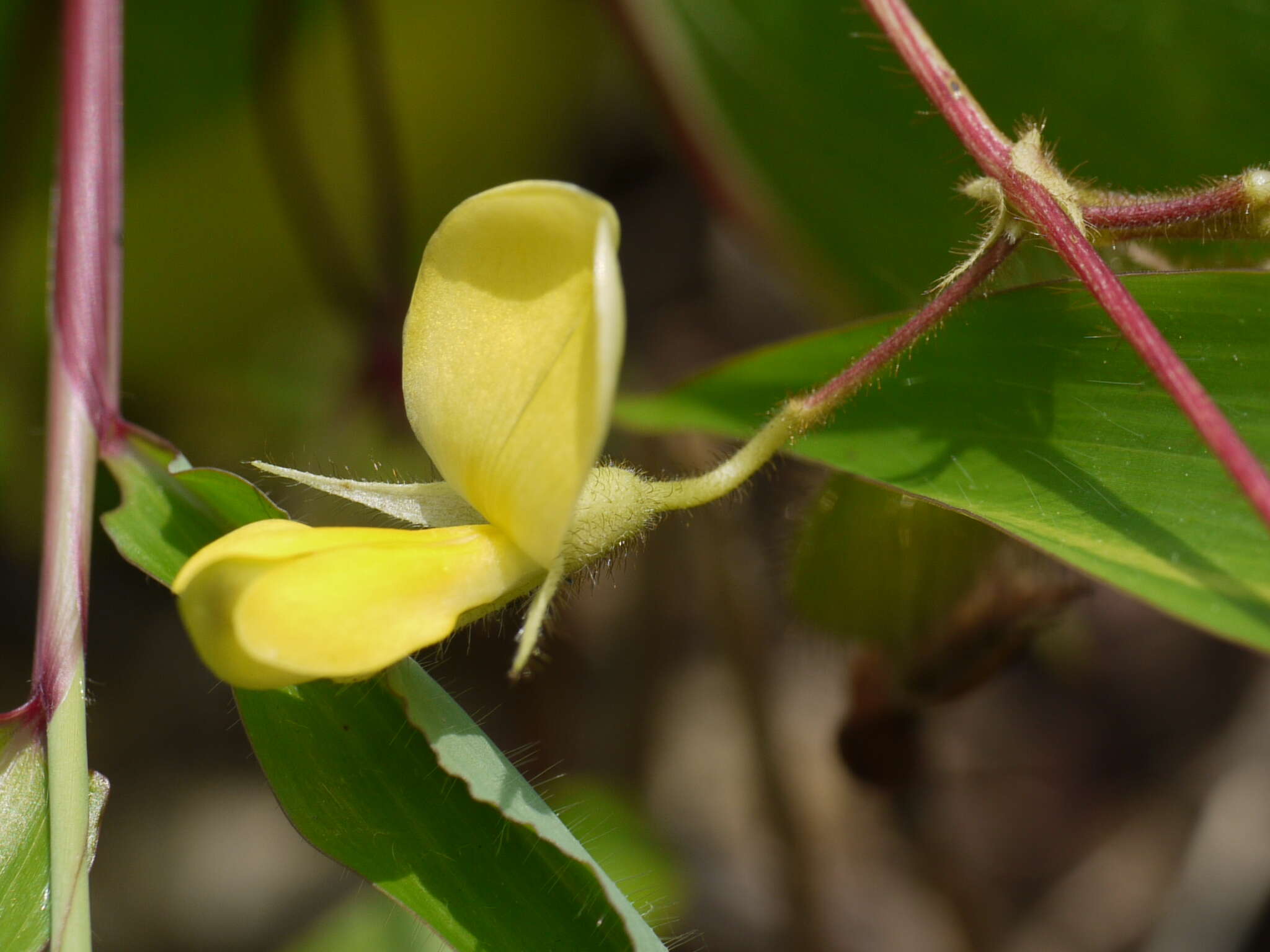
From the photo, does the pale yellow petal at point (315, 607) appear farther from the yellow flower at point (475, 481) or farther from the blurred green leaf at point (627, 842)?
the blurred green leaf at point (627, 842)

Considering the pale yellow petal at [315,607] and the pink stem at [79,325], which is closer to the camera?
the pale yellow petal at [315,607]

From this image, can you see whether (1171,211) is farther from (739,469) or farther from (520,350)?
(520,350)

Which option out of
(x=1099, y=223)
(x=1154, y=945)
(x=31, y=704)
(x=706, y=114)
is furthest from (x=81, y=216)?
(x=1154, y=945)

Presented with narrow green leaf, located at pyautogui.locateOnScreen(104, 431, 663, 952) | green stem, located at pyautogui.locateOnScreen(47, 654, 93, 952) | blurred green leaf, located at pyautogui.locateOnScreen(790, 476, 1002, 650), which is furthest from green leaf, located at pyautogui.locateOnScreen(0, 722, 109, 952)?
blurred green leaf, located at pyautogui.locateOnScreen(790, 476, 1002, 650)

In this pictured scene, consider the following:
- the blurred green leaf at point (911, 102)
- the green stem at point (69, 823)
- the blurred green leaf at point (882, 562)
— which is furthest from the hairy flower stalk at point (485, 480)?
the blurred green leaf at point (911, 102)

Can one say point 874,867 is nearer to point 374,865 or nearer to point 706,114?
point 706,114

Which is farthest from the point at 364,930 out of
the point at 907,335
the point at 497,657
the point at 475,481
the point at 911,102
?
the point at 911,102
